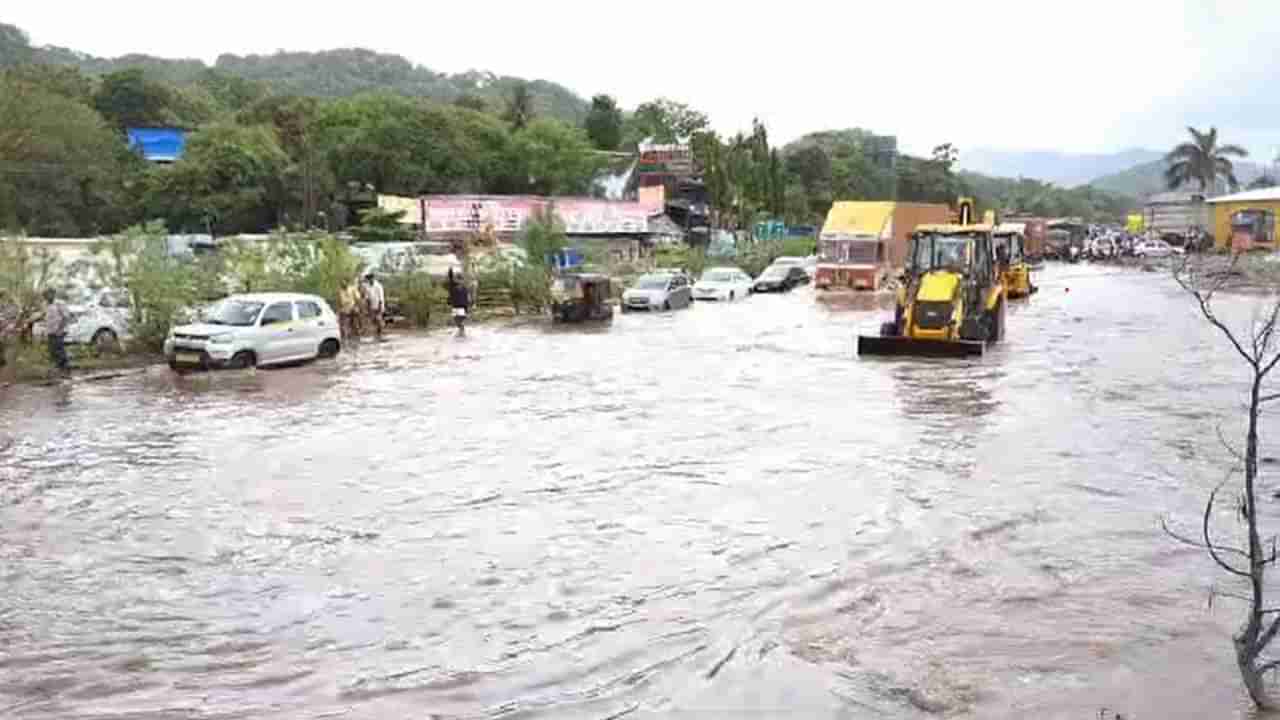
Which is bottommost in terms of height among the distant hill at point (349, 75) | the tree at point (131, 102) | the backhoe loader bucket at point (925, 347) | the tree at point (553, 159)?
the backhoe loader bucket at point (925, 347)

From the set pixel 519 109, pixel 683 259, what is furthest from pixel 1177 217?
pixel 683 259

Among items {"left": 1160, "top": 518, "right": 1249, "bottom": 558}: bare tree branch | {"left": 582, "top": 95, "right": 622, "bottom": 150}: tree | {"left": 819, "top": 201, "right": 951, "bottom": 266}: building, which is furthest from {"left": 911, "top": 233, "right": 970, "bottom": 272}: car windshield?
{"left": 582, "top": 95, "right": 622, "bottom": 150}: tree

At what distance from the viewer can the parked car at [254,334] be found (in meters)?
22.0

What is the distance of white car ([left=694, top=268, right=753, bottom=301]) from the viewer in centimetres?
4497

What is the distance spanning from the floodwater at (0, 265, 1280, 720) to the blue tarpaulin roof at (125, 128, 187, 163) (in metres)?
45.4

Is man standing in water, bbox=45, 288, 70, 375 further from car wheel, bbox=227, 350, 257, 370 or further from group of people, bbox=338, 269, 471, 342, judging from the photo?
group of people, bbox=338, 269, 471, 342

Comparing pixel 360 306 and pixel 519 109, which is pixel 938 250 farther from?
pixel 519 109

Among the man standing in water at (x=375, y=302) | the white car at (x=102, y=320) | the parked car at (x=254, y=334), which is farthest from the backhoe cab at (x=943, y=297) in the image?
the white car at (x=102, y=320)

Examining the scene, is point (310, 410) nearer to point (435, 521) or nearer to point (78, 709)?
point (435, 521)

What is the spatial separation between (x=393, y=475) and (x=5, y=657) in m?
5.83

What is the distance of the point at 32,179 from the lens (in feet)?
168

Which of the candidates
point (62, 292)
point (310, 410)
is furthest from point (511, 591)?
point (62, 292)

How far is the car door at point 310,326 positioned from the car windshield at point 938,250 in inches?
481

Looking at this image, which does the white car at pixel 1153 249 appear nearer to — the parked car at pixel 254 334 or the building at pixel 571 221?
the building at pixel 571 221
